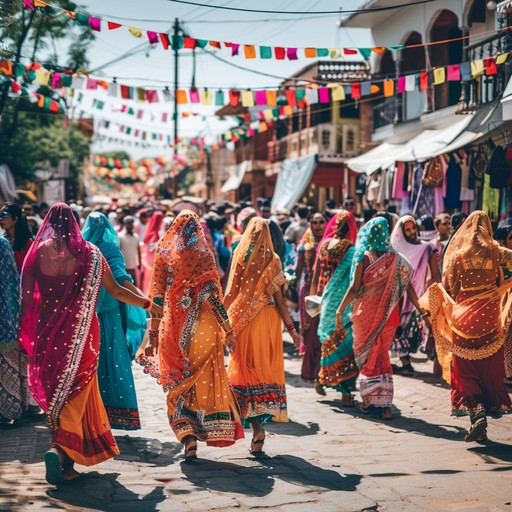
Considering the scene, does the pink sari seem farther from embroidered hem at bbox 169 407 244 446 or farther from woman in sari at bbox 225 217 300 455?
embroidered hem at bbox 169 407 244 446

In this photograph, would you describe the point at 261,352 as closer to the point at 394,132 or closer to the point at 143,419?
the point at 143,419

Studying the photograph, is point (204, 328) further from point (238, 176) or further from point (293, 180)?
point (238, 176)

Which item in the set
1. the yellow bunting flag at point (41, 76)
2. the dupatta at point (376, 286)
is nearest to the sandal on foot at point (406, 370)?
the dupatta at point (376, 286)

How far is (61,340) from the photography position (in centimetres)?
537

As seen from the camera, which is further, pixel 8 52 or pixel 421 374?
pixel 8 52

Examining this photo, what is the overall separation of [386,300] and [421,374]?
2601 millimetres

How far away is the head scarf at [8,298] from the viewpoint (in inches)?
273

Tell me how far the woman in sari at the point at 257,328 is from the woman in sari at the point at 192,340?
28 centimetres

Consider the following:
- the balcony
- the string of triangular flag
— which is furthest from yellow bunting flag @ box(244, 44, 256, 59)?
the balcony

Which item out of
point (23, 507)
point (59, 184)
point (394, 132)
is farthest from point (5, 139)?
point (23, 507)

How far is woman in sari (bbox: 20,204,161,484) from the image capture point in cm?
527

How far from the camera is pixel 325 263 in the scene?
28.1 feet

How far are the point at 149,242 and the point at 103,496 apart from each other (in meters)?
9.96

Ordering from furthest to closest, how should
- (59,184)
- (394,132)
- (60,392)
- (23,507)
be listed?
(59,184) → (394,132) → (60,392) → (23,507)
